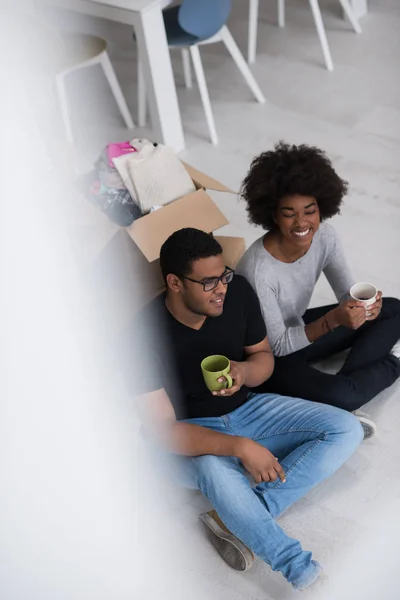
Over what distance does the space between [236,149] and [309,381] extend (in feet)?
5.19

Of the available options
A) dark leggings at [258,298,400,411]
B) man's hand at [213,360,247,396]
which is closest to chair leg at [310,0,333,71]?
dark leggings at [258,298,400,411]

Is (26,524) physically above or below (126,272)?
above

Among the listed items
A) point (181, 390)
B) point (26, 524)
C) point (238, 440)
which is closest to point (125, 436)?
point (181, 390)

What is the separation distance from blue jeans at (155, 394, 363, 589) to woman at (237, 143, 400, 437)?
136 millimetres

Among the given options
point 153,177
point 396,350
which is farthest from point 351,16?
point 396,350

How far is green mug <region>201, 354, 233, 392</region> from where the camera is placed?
148cm

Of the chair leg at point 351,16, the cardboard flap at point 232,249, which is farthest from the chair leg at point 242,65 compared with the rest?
the cardboard flap at point 232,249

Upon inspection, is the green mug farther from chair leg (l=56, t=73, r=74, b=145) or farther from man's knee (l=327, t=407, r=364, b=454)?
chair leg (l=56, t=73, r=74, b=145)

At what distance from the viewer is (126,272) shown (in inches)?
80.4

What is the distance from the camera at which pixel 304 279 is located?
5.98ft

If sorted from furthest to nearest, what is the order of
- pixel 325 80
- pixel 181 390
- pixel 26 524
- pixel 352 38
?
pixel 352 38
pixel 325 80
pixel 181 390
pixel 26 524

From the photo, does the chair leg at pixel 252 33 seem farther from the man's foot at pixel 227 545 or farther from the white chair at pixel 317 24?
the man's foot at pixel 227 545

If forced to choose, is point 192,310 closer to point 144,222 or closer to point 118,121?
point 144,222

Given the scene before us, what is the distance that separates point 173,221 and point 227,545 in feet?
2.95
